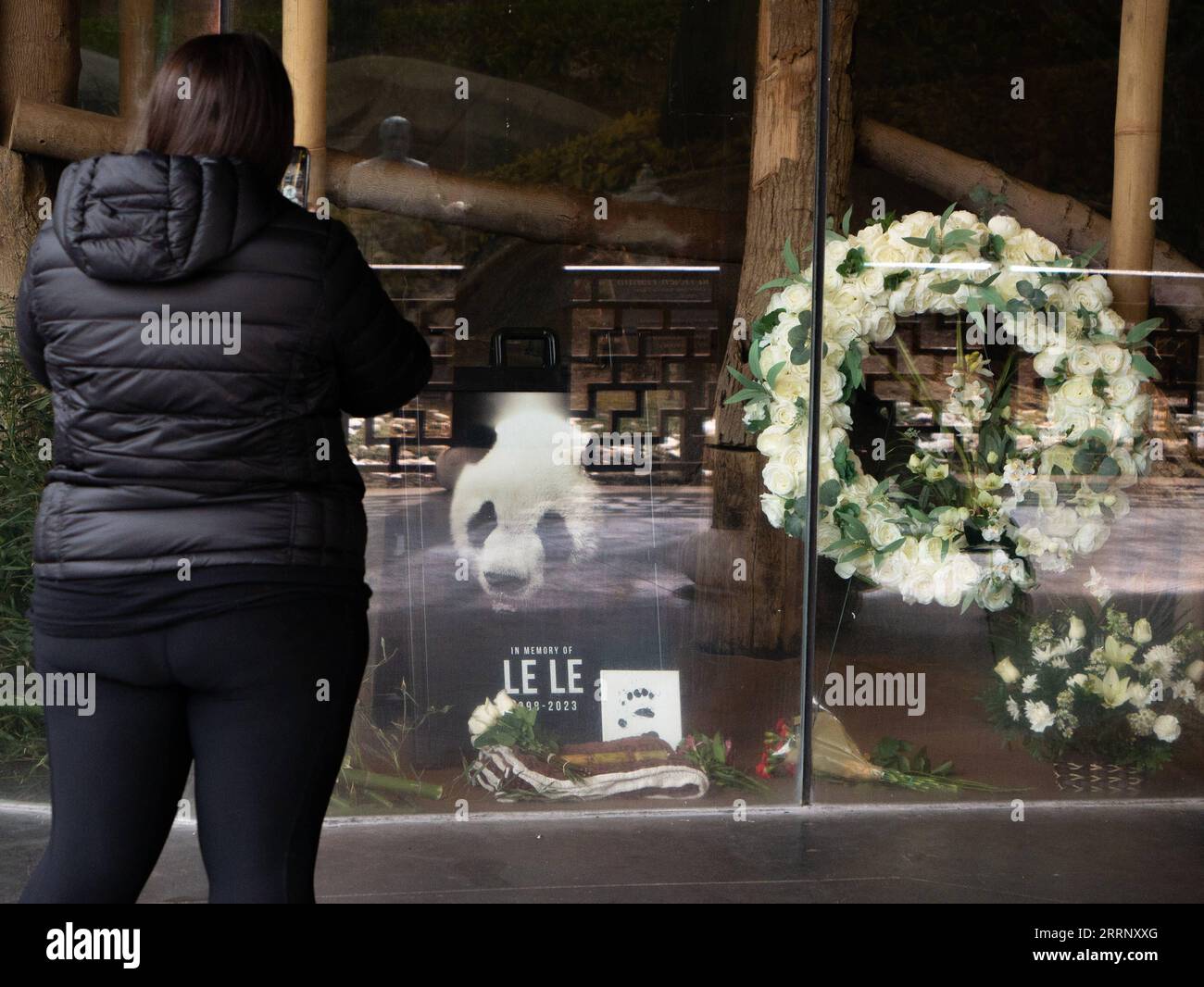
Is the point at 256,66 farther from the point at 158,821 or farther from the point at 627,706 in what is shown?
the point at 627,706

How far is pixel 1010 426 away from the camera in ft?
11.3

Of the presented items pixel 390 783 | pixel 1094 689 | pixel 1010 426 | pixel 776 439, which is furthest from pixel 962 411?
pixel 390 783

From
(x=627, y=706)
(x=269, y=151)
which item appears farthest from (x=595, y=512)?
(x=269, y=151)

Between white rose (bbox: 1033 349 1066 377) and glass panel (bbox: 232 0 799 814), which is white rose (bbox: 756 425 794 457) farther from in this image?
white rose (bbox: 1033 349 1066 377)

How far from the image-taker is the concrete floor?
2.92 meters

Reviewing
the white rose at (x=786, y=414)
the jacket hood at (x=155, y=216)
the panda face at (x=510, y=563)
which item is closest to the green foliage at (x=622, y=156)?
the white rose at (x=786, y=414)

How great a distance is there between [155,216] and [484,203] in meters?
1.90

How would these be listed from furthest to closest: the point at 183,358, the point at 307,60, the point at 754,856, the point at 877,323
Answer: the point at 877,323 < the point at 307,60 < the point at 754,856 < the point at 183,358

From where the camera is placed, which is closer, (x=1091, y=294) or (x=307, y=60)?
(x=307, y=60)

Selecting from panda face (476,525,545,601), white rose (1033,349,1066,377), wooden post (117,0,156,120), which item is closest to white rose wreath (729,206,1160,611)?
white rose (1033,349,1066,377)

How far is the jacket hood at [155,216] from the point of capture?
1496mm

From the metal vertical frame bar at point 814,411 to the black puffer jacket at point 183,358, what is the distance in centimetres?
199

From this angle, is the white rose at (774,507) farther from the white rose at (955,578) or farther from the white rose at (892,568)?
the white rose at (955,578)

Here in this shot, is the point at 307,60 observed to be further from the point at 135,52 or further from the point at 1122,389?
the point at 1122,389
